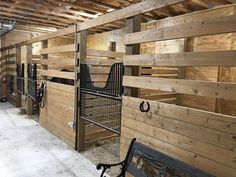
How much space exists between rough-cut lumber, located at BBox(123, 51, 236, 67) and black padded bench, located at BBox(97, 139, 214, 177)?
29.2 inches

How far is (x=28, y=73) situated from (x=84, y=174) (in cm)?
368

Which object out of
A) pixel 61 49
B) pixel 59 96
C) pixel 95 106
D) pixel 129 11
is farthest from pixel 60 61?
pixel 129 11

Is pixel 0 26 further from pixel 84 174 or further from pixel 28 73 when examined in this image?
pixel 84 174

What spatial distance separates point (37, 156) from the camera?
3295mm

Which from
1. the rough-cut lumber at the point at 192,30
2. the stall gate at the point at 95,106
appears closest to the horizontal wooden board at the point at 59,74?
the stall gate at the point at 95,106

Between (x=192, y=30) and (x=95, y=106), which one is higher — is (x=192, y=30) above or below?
above

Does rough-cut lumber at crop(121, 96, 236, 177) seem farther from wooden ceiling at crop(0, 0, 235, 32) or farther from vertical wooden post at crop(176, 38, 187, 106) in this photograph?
vertical wooden post at crop(176, 38, 187, 106)

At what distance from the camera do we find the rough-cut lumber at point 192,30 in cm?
152

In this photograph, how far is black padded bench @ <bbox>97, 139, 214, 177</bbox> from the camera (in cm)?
166

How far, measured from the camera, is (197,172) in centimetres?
157

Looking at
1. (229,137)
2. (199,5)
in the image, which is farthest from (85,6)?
(229,137)

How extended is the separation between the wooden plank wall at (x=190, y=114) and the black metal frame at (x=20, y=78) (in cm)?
455

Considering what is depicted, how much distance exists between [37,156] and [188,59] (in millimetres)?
2568

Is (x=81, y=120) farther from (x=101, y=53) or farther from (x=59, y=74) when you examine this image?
(x=101, y=53)
